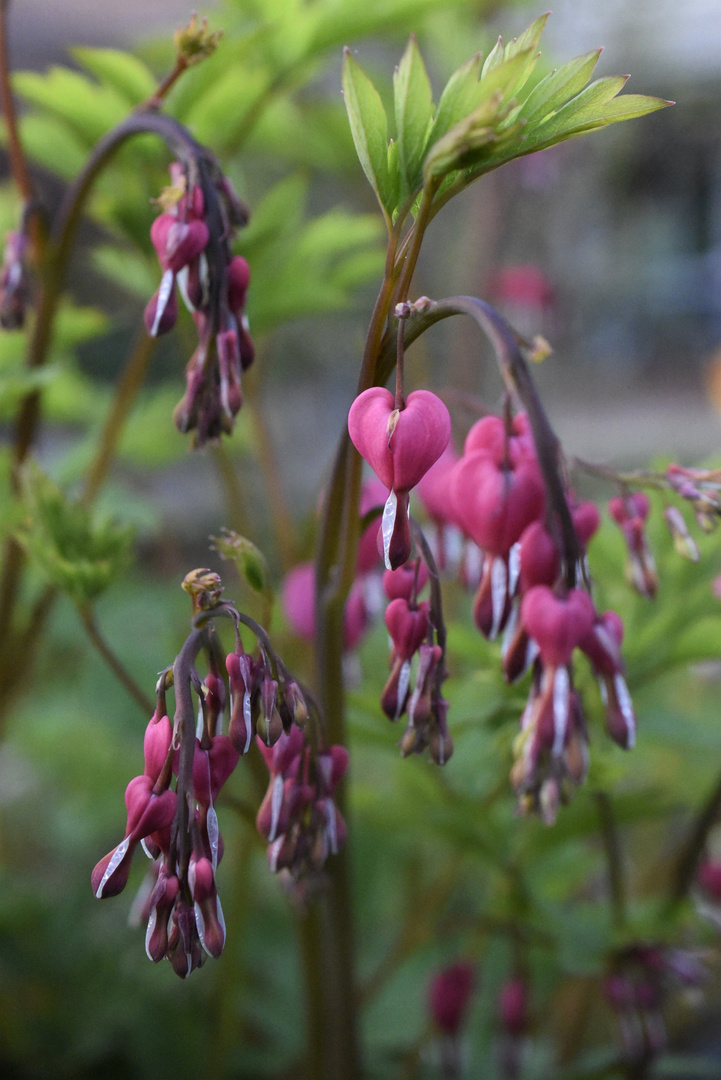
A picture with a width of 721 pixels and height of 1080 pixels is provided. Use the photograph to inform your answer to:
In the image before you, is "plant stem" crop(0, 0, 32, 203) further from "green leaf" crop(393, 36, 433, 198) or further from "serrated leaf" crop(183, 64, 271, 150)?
"green leaf" crop(393, 36, 433, 198)

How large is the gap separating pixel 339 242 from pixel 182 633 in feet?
1.89

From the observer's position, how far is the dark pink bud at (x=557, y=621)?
1.37 ft

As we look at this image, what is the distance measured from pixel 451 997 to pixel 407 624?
59 cm

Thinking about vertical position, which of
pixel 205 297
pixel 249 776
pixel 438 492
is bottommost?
pixel 249 776

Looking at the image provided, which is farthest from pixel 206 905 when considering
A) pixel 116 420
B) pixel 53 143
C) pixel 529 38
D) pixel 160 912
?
pixel 53 143

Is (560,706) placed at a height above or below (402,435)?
below

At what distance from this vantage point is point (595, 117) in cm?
45

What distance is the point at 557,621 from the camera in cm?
42

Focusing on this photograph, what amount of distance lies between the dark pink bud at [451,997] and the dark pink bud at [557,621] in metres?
0.60

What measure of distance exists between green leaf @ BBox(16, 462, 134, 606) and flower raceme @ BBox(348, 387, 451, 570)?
0.34 metres

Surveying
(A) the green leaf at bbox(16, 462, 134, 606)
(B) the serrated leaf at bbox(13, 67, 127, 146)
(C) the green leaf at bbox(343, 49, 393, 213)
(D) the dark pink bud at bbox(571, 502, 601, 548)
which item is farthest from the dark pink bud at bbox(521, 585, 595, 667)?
(B) the serrated leaf at bbox(13, 67, 127, 146)

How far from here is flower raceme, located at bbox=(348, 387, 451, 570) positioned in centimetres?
40

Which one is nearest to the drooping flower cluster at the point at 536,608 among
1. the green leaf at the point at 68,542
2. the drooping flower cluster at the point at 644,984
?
the green leaf at the point at 68,542

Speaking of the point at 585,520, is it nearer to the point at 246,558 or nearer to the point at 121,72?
the point at 246,558
